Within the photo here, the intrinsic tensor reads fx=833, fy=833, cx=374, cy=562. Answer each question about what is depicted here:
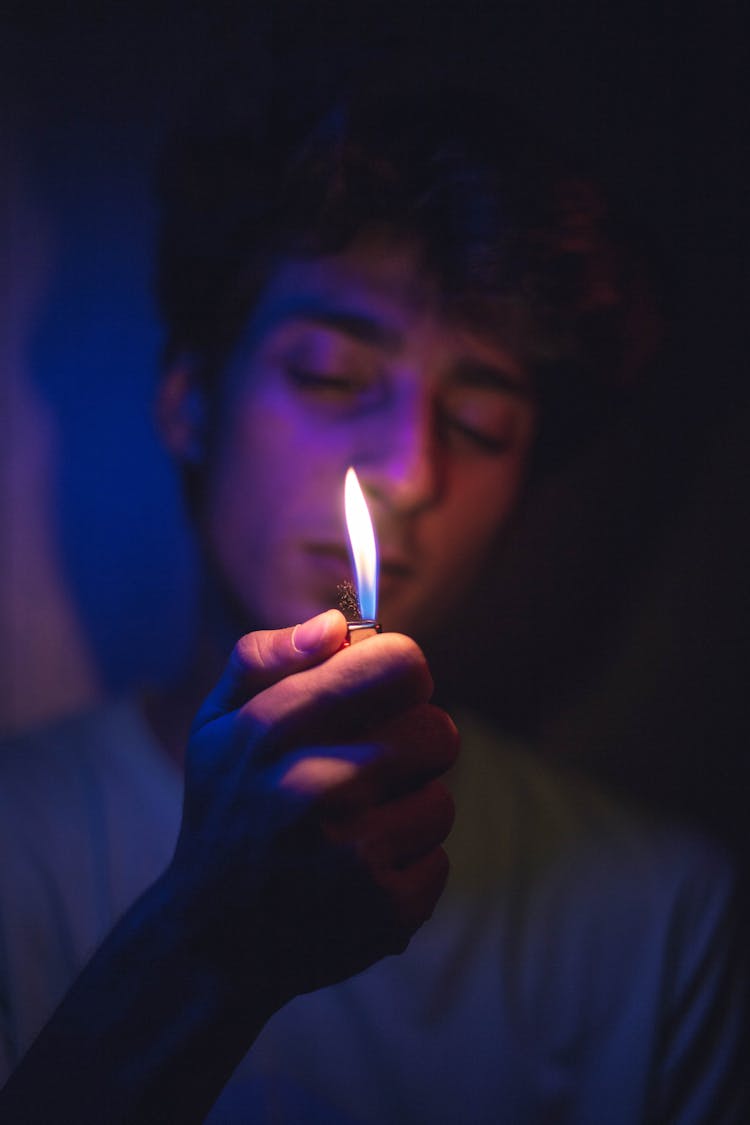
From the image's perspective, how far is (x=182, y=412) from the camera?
1.16 metres

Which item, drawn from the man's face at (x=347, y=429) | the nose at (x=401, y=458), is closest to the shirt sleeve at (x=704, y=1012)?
the man's face at (x=347, y=429)

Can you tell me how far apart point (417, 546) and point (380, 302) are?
320mm

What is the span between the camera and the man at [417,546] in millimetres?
1023

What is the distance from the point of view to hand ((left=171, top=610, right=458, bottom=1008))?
613mm

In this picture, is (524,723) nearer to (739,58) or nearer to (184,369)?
(184,369)

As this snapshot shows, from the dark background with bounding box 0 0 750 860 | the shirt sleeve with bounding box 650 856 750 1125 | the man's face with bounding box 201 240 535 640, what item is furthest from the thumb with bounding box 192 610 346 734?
the shirt sleeve with bounding box 650 856 750 1125

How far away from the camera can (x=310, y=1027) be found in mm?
1010

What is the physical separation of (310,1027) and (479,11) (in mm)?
1322

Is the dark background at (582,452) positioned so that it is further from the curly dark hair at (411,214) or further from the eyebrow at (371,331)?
the eyebrow at (371,331)

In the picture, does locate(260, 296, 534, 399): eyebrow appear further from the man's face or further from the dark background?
the dark background

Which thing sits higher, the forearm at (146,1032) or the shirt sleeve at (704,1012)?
the forearm at (146,1032)

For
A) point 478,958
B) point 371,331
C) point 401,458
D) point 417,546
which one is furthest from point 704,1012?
point 371,331

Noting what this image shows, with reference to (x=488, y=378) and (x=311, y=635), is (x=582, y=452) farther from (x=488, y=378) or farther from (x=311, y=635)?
(x=311, y=635)

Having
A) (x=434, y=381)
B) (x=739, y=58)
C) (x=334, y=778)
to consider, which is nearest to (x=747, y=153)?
(x=739, y=58)
